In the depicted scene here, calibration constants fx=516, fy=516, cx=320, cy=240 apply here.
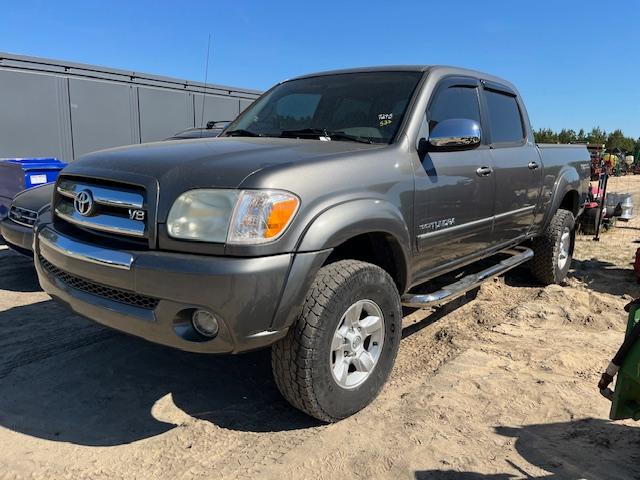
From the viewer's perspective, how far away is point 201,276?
2.19m

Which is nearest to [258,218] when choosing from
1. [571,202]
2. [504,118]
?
[504,118]

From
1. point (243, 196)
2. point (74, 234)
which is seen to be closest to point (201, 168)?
point (243, 196)

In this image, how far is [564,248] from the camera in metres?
5.83

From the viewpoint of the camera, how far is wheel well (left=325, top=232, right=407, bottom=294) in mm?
2953

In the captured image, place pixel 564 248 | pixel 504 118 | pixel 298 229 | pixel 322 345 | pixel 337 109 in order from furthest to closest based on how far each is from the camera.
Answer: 1. pixel 564 248
2. pixel 504 118
3. pixel 337 109
4. pixel 322 345
5. pixel 298 229

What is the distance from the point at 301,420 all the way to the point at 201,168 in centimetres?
144

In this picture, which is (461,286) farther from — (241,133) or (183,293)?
(183,293)

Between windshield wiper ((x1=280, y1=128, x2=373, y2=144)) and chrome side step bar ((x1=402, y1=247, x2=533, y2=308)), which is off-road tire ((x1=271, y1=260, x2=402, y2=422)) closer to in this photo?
chrome side step bar ((x1=402, y1=247, x2=533, y2=308))

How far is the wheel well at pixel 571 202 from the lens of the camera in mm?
5914

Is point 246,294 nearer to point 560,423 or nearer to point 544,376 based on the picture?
point 560,423

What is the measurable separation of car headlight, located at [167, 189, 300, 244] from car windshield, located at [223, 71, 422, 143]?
1.12 m

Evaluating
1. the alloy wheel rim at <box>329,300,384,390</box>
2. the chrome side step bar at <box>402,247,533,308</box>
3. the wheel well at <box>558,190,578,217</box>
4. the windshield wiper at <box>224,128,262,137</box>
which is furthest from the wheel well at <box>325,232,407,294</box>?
the wheel well at <box>558,190,578,217</box>

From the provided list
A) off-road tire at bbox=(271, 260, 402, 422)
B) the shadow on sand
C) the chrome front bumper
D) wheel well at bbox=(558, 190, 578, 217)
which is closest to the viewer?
the chrome front bumper

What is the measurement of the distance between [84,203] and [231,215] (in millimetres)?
927
